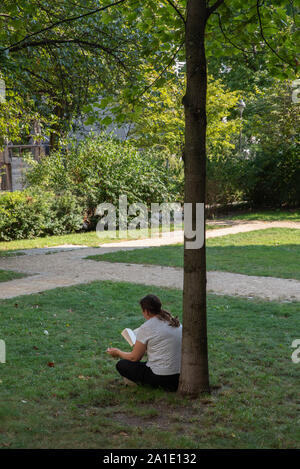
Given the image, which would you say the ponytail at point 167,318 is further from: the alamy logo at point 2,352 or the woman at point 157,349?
the alamy logo at point 2,352

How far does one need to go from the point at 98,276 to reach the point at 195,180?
6.03 meters

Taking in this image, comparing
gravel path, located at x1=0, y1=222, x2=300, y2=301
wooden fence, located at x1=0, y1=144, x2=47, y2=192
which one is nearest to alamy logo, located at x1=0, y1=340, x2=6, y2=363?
gravel path, located at x1=0, y1=222, x2=300, y2=301

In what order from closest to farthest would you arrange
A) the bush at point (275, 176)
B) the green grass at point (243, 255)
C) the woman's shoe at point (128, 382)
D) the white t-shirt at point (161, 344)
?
the white t-shirt at point (161, 344) < the woman's shoe at point (128, 382) < the green grass at point (243, 255) < the bush at point (275, 176)

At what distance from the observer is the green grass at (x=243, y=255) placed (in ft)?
34.1

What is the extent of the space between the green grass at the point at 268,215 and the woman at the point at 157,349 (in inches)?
638

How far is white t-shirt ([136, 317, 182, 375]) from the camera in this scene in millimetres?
4473

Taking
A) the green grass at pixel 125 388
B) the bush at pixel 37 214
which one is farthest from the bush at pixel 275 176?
the green grass at pixel 125 388

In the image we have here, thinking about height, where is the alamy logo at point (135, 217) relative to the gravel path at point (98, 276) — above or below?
above

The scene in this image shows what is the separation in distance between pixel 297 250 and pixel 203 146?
30.1 ft

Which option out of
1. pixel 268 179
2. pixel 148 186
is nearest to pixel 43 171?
pixel 148 186

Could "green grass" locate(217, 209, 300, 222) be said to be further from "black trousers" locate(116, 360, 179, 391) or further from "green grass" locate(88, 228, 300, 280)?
"black trousers" locate(116, 360, 179, 391)

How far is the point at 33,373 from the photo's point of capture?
501 centimetres

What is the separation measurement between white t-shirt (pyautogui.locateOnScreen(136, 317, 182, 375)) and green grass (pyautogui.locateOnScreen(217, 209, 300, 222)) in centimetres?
1621

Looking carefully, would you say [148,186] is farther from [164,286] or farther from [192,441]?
[192,441]
